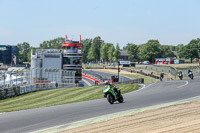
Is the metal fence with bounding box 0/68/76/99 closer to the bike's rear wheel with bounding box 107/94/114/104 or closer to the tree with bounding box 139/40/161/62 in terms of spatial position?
the bike's rear wheel with bounding box 107/94/114/104

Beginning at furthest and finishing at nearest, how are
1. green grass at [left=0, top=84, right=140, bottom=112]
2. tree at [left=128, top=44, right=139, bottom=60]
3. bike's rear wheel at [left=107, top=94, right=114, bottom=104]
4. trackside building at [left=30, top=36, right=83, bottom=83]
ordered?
tree at [left=128, top=44, right=139, bottom=60], trackside building at [left=30, top=36, right=83, bottom=83], green grass at [left=0, top=84, right=140, bottom=112], bike's rear wheel at [left=107, top=94, right=114, bottom=104]

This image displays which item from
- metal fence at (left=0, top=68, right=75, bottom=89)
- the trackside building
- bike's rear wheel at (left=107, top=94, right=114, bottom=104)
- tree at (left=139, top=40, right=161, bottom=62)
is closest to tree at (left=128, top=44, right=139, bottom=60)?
tree at (left=139, top=40, right=161, bottom=62)

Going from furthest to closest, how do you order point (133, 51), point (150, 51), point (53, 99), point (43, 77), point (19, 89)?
point (133, 51)
point (150, 51)
point (43, 77)
point (19, 89)
point (53, 99)

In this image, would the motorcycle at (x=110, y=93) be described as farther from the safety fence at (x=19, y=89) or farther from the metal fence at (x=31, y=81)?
the safety fence at (x=19, y=89)

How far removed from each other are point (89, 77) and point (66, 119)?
93.5 meters

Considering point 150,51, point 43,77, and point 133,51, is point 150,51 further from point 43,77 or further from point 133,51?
point 43,77

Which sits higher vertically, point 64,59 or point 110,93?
point 64,59

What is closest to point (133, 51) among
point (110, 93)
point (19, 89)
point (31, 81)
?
point (31, 81)

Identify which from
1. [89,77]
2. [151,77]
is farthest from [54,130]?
[89,77]

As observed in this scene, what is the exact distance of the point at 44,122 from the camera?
11.9 metres

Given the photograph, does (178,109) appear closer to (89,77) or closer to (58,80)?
(58,80)

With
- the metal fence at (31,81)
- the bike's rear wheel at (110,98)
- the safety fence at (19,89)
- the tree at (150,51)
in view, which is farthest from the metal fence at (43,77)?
the tree at (150,51)

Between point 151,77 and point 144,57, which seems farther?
point 144,57

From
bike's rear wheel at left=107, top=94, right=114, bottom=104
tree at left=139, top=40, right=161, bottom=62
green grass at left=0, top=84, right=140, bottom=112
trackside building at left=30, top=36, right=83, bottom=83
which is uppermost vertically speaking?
tree at left=139, top=40, right=161, bottom=62
